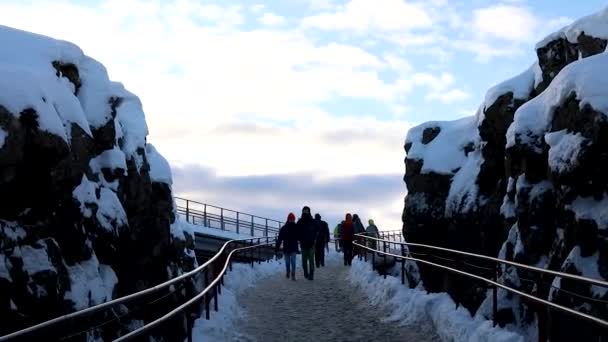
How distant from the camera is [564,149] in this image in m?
12.4

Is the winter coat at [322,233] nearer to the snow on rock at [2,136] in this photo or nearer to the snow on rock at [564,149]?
the snow on rock at [564,149]

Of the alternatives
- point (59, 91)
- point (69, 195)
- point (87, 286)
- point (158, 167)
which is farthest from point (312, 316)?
point (158, 167)

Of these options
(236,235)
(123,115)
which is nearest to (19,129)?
(123,115)

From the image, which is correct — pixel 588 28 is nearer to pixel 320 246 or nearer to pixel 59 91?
pixel 59 91

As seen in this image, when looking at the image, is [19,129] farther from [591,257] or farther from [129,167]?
[591,257]

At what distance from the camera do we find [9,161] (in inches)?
420

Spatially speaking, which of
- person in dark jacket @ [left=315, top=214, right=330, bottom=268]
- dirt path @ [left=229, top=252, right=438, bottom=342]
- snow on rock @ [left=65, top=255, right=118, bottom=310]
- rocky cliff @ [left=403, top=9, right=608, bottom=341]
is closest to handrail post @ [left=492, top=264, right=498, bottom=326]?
rocky cliff @ [left=403, top=9, right=608, bottom=341]

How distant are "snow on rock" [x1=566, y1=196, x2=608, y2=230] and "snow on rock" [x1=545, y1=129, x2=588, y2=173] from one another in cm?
59

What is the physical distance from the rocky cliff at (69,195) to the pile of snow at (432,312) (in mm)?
4370

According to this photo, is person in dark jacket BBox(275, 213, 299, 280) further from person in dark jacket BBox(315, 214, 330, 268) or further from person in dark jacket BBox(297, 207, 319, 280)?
person in dark jacket BBox(315, 214, 330, 268)

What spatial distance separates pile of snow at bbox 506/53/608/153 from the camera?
38.9 feet

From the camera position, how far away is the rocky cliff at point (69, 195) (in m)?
10.7

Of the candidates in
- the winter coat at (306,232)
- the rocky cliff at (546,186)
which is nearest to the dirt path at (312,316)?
the winter coat at (306,232)

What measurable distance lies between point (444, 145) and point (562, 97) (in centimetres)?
1292
